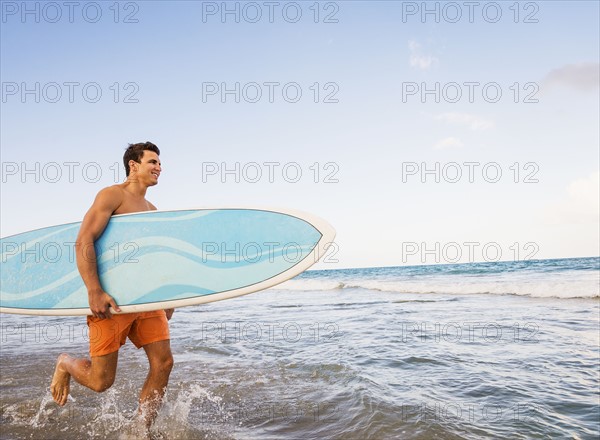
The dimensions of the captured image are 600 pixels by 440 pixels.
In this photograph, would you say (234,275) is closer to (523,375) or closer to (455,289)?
(523,375)

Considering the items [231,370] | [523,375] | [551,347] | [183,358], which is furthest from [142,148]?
[551,347]

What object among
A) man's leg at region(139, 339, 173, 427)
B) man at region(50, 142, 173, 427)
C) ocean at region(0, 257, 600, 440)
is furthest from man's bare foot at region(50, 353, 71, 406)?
man's leg at region(139, 339, 173, 427)

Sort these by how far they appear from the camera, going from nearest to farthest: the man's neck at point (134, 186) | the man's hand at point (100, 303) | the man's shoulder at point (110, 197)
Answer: the man's hand at point (100, 303) → the man's shoulder at point (110, 197) → the man's neck at point (134, 186)

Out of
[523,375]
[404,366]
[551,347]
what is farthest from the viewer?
[551,347]

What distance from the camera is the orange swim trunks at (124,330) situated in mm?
2604

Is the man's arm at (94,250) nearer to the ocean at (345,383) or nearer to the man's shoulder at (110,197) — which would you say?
the man's shoulder at (110,197)

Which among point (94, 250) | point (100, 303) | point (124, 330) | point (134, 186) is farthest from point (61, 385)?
point (134, 186)

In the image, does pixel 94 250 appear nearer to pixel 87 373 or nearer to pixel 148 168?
pixel 148 168

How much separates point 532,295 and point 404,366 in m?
9.98

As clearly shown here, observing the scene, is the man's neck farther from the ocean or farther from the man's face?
the ocean

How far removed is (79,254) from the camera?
8.52 ft

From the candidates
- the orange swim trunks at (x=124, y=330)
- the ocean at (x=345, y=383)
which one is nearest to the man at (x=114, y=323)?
the orange swim trunks at (x=124, y=330)

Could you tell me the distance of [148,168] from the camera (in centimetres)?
283

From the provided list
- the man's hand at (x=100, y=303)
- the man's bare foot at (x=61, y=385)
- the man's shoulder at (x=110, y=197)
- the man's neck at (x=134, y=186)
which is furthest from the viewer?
the man's neck at (x=134, y=186)
